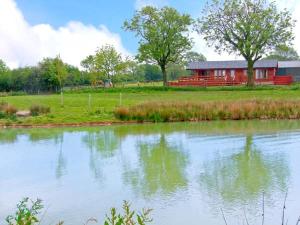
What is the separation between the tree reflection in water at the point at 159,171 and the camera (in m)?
11.0

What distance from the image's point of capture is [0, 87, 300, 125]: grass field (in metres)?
27.2

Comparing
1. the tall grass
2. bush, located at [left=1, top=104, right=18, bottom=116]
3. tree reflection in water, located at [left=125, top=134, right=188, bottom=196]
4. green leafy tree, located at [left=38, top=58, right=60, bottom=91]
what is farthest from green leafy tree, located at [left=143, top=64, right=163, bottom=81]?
tree reflection in water, located at [left=125, top=134, right=188, bottom=196]

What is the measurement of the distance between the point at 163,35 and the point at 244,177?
38269 mm

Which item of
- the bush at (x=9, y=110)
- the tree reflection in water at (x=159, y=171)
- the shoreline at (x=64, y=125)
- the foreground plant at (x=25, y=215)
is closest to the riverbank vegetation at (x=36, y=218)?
the foreground plant at (x=25, y=215)

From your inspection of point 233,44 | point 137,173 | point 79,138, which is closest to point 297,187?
point 137,173

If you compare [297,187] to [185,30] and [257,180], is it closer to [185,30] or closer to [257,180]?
[257,180]

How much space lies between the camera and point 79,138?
20.5 metres

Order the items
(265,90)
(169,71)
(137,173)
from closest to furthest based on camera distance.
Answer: (137,173) → (265,90) → (169,71)

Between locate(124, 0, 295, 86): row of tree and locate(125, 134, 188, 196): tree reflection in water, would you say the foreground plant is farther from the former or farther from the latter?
locate(124, 0, 295, 86): row of tree

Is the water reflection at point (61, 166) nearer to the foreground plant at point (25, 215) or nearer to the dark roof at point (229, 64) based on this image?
the foreground plant at point (25, 215)

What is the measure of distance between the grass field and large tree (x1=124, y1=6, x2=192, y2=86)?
5.16 metres

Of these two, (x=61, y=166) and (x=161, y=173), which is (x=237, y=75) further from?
(x=161, y=173)

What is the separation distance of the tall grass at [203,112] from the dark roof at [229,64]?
26.5 metres

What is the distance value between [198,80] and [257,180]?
36.7 meters
